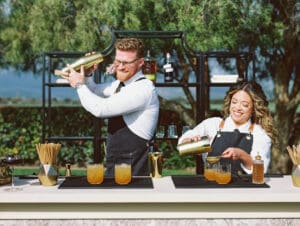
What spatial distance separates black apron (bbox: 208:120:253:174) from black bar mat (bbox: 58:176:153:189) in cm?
60

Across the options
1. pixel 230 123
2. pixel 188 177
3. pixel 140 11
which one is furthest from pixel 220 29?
pixel 188 177

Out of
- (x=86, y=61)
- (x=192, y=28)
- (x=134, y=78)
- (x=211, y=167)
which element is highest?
(x=192, y=28)

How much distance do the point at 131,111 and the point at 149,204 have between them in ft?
3.42

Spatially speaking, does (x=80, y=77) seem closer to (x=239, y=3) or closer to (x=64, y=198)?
(x=64, y=198)

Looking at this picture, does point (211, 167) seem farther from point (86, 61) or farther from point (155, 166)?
point (86, 61)

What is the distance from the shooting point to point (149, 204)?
289cm

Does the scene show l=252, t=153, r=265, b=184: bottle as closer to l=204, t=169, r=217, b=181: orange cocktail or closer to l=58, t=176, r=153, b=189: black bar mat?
l=204, t=169, r=217, b=181: orange cocktail

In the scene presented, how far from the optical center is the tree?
6.58 metres

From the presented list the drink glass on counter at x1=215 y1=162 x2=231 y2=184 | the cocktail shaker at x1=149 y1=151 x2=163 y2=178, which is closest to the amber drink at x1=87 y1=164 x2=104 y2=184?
the cocktail shaker at x1=149 y1=151 x2=163 y2=178

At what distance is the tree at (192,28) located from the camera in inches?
259

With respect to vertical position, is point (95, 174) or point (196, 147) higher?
point (196, 147)

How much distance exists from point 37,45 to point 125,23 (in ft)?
4.37

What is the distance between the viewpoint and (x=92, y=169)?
125 inches

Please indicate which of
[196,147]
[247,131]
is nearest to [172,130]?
[247,131]
